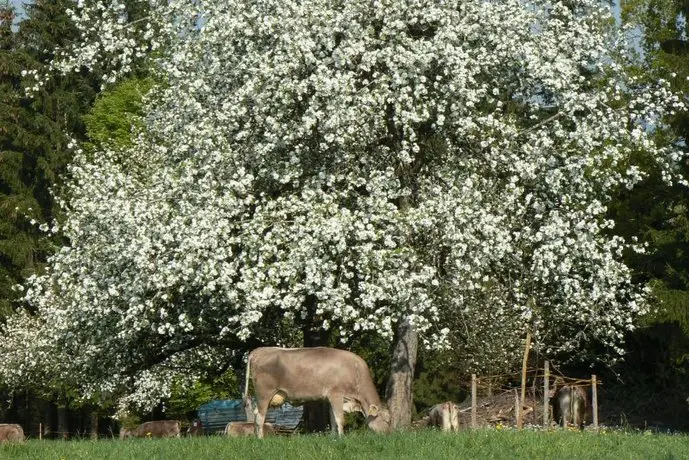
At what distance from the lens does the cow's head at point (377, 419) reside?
25.0 metres

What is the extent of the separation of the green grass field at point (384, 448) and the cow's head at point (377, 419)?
176 inches

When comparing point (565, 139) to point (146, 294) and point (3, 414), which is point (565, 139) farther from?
point (3, 414)

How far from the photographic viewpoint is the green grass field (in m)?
18.0

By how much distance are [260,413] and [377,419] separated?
Result: 8.33ft

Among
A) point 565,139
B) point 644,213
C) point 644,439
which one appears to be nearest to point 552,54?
point 565,139

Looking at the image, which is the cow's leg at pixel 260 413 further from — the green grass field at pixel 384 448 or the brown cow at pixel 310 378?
the green grass field at pixel 384 448

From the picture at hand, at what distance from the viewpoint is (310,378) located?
24484 mm

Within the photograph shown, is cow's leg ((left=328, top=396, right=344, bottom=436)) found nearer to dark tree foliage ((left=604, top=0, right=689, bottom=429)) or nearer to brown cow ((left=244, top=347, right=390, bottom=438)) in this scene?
brown cow ((left=244, top=347, right=390, bottom=438))

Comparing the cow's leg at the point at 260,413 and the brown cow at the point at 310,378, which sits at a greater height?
the brown cow at the point at 310,378

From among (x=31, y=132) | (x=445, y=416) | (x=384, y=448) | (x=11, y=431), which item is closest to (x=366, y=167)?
(x=445, y=416)

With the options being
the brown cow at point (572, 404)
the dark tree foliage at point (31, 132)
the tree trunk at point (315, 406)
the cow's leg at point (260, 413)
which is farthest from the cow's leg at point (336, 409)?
the dark tree foliage at point (31, 132)

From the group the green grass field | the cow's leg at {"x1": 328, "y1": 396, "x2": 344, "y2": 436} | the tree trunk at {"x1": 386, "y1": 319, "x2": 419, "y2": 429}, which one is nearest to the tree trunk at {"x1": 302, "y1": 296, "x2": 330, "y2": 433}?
the tree trunk at {"x1": 386, "y1": 319, "x2": 419, "y2": 429}

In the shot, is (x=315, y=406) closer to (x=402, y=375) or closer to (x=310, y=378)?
(x=402, y=375)

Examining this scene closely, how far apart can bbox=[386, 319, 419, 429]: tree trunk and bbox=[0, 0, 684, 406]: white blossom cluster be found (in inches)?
30.9
